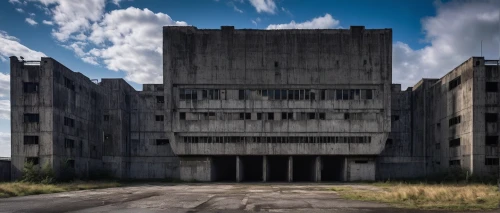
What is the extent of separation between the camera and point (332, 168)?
6581cm

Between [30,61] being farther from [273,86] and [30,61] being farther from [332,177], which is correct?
[332,177]

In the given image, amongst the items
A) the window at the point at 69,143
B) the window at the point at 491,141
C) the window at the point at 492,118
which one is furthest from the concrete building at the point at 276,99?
the window at the point at 491,141

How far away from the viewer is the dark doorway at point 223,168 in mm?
60500

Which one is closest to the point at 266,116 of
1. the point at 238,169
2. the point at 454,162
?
the point at 238,169

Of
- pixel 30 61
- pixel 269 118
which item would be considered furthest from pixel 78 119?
pixel 269 118

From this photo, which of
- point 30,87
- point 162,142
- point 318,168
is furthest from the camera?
point 162,142

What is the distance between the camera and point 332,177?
219 feet

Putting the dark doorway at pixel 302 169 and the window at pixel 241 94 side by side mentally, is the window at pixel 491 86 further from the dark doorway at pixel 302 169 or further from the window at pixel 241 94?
the window at pixel 241 94

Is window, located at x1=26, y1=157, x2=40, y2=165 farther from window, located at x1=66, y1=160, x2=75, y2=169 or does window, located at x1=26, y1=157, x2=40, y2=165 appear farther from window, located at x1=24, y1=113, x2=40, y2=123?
window, located at x1=66, y1=160, x2=75, y2=169

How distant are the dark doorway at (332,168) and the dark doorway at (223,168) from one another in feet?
50.6

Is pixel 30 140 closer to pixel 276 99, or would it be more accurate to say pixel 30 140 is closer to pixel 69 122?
pixel 69 122

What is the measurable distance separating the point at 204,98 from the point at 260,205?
3485 centimetres

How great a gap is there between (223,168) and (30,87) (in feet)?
105

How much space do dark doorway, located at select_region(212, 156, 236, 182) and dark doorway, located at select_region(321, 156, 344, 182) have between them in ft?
50.6
